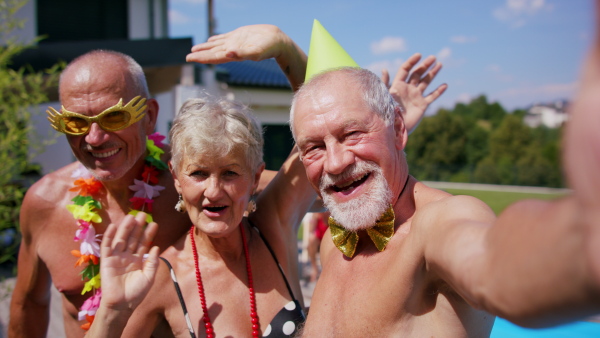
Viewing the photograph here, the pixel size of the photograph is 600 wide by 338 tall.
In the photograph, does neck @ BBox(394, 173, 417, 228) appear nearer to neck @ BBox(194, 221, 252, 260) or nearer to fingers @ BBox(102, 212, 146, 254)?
neck @ BBox(194, 221, 252, 260)

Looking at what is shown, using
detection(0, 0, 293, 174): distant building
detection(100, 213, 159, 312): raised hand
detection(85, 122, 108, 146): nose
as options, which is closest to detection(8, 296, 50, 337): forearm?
detection(85, 122, 108, 146): nose

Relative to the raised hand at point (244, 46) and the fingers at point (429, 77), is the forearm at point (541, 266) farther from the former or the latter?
the fingers at point (429, 77)

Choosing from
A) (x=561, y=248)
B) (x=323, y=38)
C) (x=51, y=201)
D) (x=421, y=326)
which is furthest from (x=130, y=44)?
(x=561, y=248)

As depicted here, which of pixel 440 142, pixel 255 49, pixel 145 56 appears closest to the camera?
pixel 255 49

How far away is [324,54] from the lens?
2115 millimetres

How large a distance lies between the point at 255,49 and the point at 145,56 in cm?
582

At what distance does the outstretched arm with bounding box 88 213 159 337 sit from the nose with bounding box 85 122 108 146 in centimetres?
62

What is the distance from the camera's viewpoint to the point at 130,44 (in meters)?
7.75

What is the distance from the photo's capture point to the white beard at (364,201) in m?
1.68

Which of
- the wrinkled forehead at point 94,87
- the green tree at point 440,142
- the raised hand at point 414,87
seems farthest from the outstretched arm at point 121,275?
the green tree at point 440,142

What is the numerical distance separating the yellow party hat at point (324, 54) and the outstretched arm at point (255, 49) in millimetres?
227

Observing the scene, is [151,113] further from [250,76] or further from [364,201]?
[250,76]

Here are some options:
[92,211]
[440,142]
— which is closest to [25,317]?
[92,211]

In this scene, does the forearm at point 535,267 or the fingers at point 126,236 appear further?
the fingers at point 126,236
